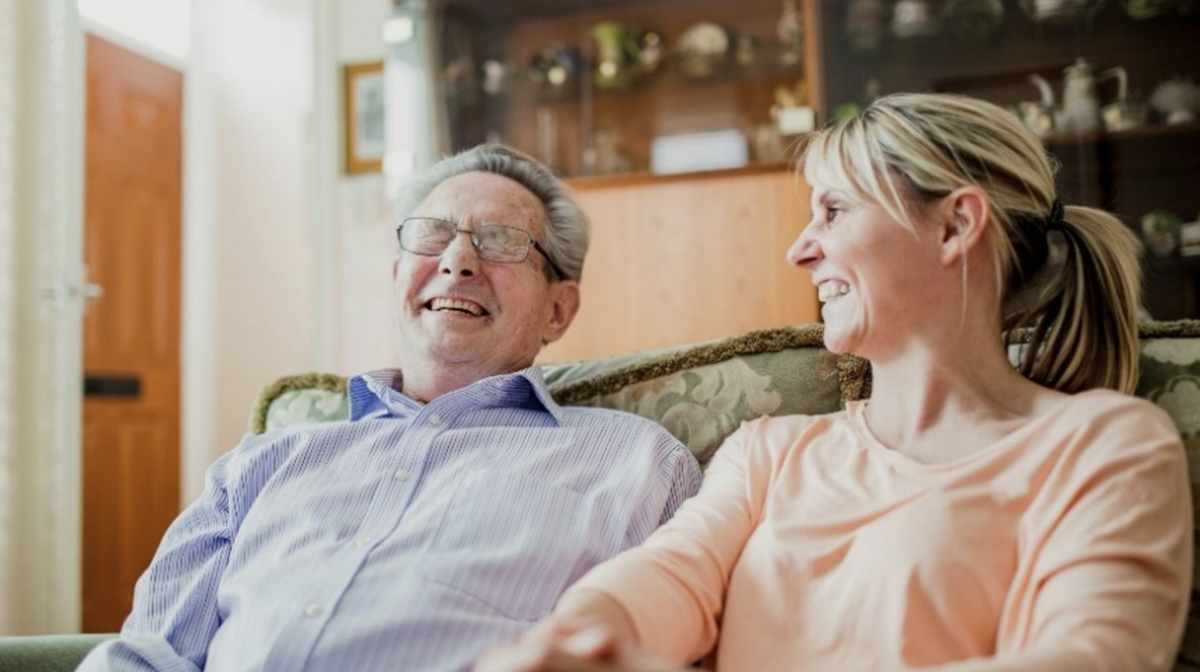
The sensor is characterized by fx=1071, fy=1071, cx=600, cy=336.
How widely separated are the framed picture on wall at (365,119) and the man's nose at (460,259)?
2.57m

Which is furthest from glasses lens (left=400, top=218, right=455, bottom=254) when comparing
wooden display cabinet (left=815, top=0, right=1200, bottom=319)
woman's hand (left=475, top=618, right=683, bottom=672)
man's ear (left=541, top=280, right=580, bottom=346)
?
wooden display cabinet (left=815, top=0, right=1200, bottom=319)

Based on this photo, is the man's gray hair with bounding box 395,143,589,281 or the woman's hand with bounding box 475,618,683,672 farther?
the man's gray hair with bounding box 395,143,589,281

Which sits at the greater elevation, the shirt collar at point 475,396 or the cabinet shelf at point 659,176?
the cabinet shelf at point 659,176

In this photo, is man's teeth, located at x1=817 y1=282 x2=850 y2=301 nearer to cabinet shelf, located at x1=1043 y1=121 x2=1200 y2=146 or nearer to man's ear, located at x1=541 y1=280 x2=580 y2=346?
man's ear, located at x1=541 y1=280 x2=580 y2=346

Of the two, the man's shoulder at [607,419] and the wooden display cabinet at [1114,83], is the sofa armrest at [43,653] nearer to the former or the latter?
the man's shoulder at [607,419]

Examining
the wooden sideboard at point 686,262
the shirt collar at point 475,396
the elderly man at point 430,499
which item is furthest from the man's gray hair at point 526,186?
the wooden sideboard at point 686,262

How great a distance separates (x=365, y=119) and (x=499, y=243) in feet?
8.62

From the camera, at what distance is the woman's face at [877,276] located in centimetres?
108

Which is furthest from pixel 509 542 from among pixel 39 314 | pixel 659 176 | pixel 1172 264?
pixel 1172 264

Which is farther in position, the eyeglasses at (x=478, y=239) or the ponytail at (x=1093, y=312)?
the eyeglasses at (x=478, y=239)

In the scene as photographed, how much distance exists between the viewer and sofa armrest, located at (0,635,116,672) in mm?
1263

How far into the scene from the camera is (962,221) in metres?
1.08

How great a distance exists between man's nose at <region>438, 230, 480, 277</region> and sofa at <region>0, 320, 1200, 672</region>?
21cm

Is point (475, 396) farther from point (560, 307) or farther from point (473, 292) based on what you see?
point (560, 307)
